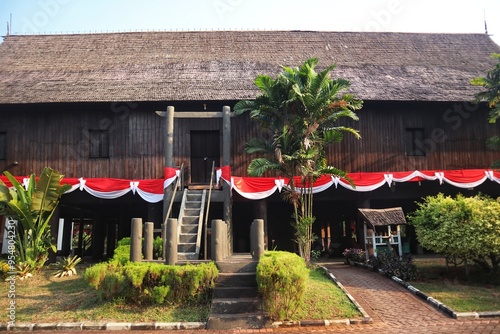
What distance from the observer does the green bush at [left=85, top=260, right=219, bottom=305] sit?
7816 mm

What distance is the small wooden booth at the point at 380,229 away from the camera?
11.6m

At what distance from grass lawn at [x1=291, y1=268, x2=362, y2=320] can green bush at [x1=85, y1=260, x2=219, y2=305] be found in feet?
6.49

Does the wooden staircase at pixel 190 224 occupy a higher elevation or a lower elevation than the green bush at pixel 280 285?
higher

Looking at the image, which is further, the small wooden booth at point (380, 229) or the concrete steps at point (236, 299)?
the small wooden booth at point (380, 229)

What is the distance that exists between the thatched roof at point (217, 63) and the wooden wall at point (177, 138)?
679mm

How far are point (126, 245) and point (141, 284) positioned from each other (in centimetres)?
299

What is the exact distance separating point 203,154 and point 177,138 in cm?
128

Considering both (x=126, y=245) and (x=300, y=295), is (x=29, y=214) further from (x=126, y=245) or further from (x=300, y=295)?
(x=300, y=295)

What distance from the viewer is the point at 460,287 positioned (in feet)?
30.9

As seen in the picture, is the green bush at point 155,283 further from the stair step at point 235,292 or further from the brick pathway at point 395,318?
the brick pathway at point 395,318

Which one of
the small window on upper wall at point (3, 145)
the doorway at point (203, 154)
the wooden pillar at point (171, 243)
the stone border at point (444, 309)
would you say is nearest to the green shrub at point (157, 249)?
the wooden pillar at point (171, 243)

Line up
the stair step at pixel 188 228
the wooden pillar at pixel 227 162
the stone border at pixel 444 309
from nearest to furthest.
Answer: the stone border at pixel 444 309
the stair step at pixel 188 228
the wooden pillar at pixel 227 162

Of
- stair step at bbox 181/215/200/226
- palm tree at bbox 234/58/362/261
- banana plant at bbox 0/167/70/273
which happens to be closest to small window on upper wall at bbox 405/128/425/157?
palm tree at bbox 234/58/362/261

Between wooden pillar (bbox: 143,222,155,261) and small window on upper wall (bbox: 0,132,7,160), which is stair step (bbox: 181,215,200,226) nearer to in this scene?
wooden pillar (bbox: 143,222,155,261)
